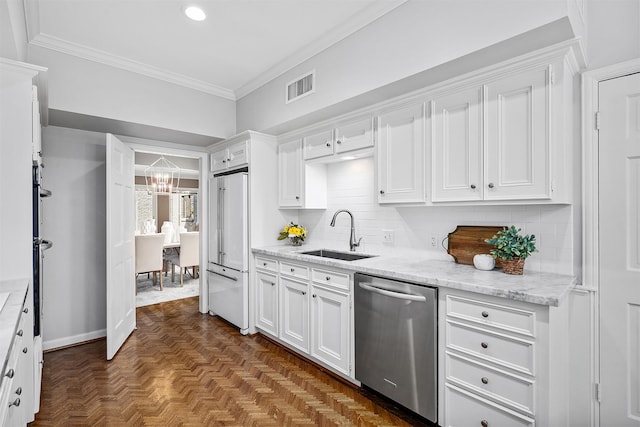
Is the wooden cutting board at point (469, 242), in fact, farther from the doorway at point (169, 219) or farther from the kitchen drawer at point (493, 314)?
the doorway at point (169, 219)

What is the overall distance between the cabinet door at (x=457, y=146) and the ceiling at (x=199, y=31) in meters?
0.79

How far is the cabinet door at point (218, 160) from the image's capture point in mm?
3979

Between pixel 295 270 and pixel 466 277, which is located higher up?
pixel 466 277

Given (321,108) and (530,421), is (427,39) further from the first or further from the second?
(530,421)

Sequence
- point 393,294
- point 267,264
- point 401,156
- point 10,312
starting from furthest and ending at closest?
point 267,264 < point 401,156 < point 393,294 < point 10,312

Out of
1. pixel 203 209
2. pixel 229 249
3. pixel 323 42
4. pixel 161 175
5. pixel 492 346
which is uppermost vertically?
pixel 323 42

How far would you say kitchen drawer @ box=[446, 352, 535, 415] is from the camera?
1621 mm

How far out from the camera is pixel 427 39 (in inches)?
81.5

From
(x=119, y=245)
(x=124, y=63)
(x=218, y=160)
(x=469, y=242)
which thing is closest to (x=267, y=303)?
(x=119, y=245)

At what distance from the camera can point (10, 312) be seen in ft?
4.59

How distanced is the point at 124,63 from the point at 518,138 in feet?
11.4

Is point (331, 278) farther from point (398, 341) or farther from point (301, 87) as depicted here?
point (301, 87)

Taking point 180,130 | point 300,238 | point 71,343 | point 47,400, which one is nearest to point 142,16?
point 180,130

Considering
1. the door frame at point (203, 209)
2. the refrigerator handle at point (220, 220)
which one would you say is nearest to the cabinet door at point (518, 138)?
the refrigerator handle at point (220, 220)
